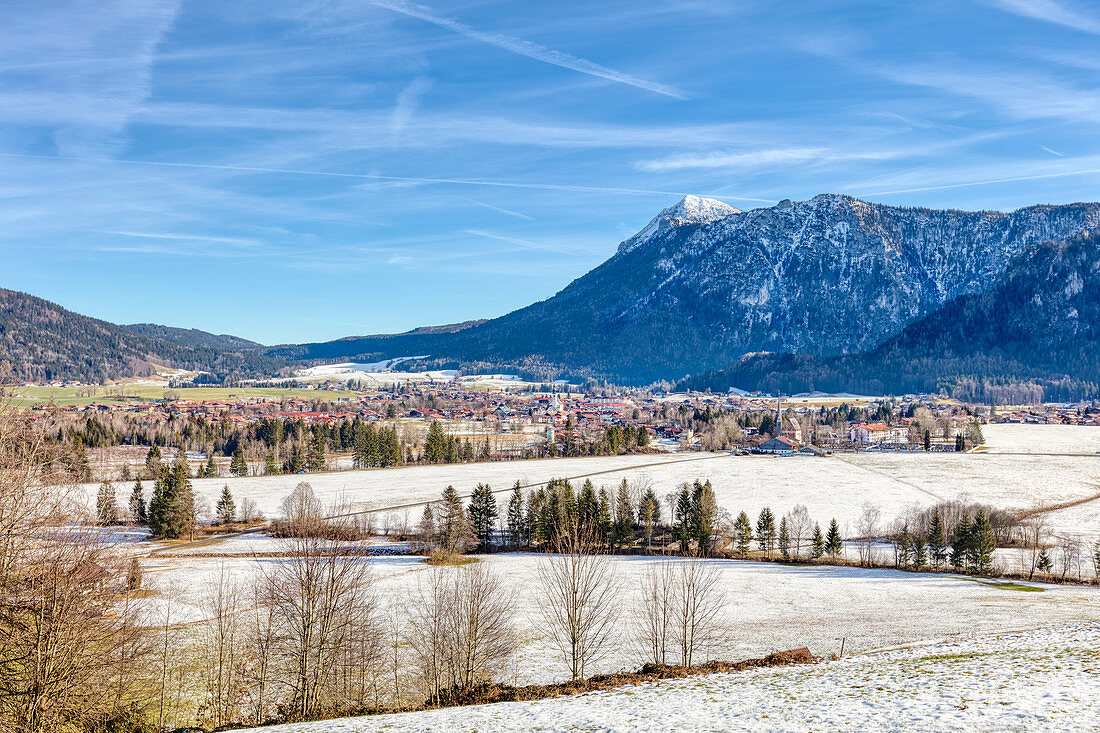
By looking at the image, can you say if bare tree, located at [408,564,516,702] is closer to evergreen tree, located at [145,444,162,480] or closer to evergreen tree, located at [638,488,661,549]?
evergreen tree, located at [638,488,661,549]

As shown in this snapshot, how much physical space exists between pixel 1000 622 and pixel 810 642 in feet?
35.4

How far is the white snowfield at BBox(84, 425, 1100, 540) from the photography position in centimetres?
8344

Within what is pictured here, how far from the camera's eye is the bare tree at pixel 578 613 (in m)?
29.5

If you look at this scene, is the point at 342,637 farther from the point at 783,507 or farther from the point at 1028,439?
the point at 1028,439

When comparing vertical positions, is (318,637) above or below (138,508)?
above

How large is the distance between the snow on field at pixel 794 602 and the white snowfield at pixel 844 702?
23.2 ft

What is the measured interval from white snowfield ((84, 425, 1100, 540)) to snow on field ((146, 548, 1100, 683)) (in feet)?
68.8

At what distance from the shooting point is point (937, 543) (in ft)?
198

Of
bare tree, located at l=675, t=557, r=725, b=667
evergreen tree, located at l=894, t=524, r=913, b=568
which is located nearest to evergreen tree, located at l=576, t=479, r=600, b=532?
bare tree, located at l=675, t=557, r=725, b=667

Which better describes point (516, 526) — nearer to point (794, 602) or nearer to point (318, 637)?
point (794, 602)

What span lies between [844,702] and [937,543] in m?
46.5

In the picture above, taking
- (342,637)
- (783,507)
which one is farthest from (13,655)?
(783,507)

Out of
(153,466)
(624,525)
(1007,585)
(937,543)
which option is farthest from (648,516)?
(153,466)

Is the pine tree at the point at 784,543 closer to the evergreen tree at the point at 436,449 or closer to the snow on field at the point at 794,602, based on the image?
the snow on field at the point at 794,602
